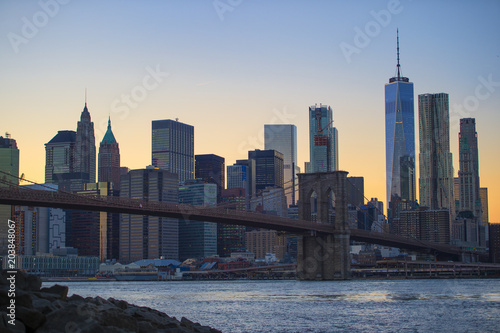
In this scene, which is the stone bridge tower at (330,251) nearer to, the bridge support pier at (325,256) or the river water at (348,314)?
the bridge support pier at (325,256)

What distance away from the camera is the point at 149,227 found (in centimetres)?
17912

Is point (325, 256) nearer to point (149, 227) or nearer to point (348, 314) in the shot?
point (348, 314)

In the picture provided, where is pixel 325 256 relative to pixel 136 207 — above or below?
below

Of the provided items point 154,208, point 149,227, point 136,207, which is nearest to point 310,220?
point 154,208

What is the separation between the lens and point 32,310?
45.2 ft

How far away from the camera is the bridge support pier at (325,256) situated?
69.4 meters

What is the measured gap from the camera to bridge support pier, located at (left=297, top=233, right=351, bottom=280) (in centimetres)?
6938

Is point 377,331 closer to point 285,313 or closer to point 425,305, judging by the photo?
point 285,313

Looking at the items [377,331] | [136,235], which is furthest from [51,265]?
[377,331]

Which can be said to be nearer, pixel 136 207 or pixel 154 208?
pixel 136 207

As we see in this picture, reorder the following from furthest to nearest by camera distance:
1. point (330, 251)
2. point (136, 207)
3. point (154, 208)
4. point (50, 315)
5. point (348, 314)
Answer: point (330, 251) → point (154, 208) → point (136, 207) → point (348, 314) → point (50, 315)

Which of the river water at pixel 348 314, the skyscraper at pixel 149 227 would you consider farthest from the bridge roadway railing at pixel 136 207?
the skyscraper at pixel 149 227

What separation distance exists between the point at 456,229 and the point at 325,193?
13343 centimetres

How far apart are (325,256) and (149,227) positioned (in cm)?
11334
